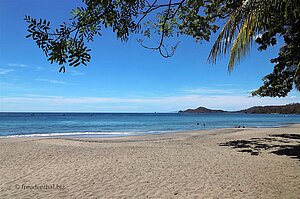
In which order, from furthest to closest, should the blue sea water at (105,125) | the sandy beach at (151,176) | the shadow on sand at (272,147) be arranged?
the blue sea water at (105,125) → the shadow on sand at (272,147) → the sandy beach at (151,176)

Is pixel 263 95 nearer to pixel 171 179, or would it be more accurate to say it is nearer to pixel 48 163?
pixel 171 179

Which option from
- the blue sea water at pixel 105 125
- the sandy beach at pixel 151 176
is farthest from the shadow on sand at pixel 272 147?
the blue sea water at pixel 105 125

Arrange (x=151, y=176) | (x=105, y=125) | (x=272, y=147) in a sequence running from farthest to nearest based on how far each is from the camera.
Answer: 1. (x=105, y=125)
2. (x=272, y=147)
3. (x=151, y=176)

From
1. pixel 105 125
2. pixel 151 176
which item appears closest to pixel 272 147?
pixel 151 176

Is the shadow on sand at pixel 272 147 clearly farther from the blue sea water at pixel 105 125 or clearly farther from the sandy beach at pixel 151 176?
the blue sea water at pixel 105 125

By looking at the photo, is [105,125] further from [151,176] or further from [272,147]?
[151,176]

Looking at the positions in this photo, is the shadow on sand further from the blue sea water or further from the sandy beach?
the blue sea water

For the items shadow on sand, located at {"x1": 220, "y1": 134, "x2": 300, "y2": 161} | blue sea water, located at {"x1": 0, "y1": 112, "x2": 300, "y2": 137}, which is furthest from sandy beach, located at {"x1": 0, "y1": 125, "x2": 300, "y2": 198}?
blue sea water, located at {"x1": 0, "y1": 112, "x2": 300, "y2": 137}

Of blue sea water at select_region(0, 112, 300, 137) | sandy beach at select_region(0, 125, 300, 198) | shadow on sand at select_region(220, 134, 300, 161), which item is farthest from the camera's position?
blue sea water at select_region(0, 112, 300, 137)

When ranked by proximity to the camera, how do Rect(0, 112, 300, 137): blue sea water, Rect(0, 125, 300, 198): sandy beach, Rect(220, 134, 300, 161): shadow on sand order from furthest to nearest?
Rect(0, 112, 300, 137): blue sea water
Rect(220, 134, 300, 161): shadow on sand
Rect(0, 125, 300, 198): sandy beach

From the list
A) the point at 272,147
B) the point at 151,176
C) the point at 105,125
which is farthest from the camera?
the point at 105,125

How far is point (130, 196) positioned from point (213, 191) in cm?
171

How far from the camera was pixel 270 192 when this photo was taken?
478 cm

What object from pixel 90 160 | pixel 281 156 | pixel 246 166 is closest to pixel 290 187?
pixel 246 166
